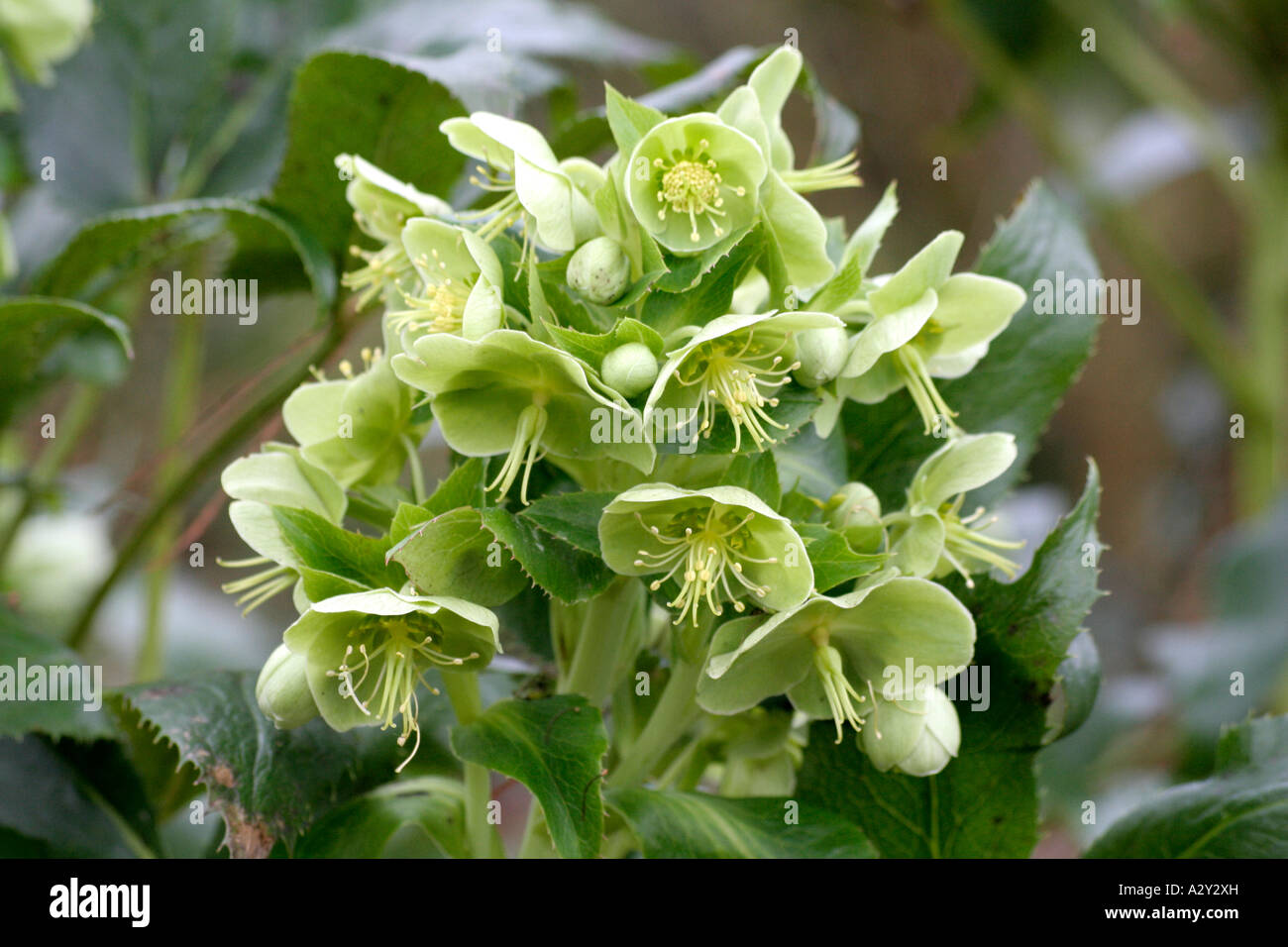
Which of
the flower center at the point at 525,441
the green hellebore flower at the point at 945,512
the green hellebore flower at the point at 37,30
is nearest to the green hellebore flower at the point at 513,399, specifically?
the flower center at the point at 525,441

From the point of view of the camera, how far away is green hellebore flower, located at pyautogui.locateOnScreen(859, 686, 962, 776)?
1.36 ft

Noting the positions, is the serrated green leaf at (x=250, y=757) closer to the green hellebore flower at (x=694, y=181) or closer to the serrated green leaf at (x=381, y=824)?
the serrated green leaf at (x=381, y=824)

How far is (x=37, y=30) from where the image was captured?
66 cm

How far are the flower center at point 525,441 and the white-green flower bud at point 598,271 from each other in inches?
1.6

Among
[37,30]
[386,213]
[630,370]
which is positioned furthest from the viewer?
[37,30]

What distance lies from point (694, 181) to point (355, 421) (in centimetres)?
16

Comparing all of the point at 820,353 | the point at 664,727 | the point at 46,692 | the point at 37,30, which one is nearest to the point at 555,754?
the point at 664,727

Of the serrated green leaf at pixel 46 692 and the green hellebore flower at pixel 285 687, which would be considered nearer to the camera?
the green hellebore flower at pixel 285 687

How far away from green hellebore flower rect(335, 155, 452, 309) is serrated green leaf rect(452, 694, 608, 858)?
0.56 ft

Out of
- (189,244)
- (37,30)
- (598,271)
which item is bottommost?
(598,271)

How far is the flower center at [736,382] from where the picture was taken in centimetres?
38

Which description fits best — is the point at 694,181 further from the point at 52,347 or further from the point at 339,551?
the point at 52,347

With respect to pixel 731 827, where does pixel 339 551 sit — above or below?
above
